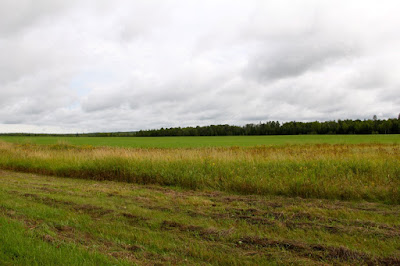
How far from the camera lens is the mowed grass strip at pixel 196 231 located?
4.00 metres

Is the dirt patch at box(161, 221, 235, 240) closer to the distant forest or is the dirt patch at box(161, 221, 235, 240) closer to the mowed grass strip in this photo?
the mowed grass strip

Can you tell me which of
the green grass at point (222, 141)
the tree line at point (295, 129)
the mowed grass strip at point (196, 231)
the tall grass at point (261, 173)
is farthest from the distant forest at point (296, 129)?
the mowed grass strip at point (196, 231)

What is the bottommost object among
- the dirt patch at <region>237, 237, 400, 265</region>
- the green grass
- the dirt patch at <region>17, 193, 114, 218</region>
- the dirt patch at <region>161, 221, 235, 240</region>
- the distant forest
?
the dirt patch at <region>237, 237, 400, 265</region>

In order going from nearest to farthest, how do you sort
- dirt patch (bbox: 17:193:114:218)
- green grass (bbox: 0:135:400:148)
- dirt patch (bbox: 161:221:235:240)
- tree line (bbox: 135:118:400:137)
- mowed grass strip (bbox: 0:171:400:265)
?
mowed grass strip (bbox: 0:171:400:265) → dirt patch (bbox: 161:221:235:240) → dirt patch (bbox: 17:193:114:218) → green grass (bbox: 0:135:400:148) → tree line (bbox: 135:118:400:137)

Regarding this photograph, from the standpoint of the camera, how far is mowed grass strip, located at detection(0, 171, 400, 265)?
13.1 ft

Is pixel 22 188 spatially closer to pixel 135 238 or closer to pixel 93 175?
pixel 93 175

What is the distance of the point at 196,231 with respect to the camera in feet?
16.8

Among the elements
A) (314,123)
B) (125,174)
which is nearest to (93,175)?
(125,174)

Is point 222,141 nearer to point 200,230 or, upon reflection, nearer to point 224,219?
point 224,219

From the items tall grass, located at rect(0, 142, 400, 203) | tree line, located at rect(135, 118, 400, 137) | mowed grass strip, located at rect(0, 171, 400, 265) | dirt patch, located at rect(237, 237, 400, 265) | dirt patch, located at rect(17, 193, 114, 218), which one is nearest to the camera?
dirt patch, located at rect(237, 237, 400, 265)

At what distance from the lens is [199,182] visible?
10.4 metres

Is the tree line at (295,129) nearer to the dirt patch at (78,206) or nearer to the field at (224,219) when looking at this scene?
the field at (224,219)

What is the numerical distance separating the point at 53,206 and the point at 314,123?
112 meters

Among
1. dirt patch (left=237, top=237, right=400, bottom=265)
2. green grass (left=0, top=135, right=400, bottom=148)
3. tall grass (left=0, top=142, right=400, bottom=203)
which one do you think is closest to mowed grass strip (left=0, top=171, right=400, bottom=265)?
dirt patch (left=237, top=237, right=400, bottom=265)
